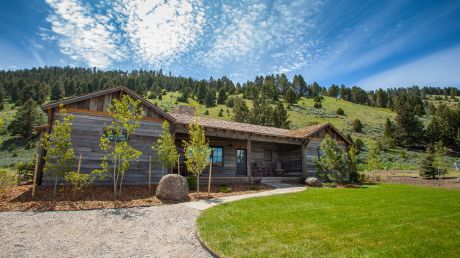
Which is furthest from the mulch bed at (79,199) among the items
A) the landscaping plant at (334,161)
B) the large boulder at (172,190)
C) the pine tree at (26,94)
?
the pine tree at (26,94)

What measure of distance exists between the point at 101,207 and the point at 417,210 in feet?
36.7

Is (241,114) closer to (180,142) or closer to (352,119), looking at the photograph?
(352,119)

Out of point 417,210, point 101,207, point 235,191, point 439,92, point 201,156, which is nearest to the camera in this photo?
point 417,210

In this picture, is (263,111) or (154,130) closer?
(154,130)

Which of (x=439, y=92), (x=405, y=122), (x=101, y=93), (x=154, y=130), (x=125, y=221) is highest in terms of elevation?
(x=439, y=92)

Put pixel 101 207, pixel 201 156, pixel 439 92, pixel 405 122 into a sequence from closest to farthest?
1. pixel 101 207
2. pixel 201 156
3. pixel 405 122
4. pixel 439 92

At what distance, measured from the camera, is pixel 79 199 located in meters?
9.75

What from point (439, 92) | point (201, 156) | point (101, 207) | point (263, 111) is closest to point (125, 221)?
point (101, 207)

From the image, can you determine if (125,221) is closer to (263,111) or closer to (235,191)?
(235,191)

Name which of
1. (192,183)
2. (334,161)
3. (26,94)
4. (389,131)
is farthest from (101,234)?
(26,94)

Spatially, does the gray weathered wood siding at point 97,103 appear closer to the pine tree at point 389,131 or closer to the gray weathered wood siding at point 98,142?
the gray weathered wood siding at point 98,142

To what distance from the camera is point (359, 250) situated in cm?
472

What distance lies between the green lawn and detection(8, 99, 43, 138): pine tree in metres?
60.6

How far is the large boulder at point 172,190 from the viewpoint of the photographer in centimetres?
1050
